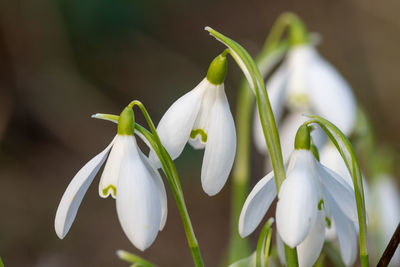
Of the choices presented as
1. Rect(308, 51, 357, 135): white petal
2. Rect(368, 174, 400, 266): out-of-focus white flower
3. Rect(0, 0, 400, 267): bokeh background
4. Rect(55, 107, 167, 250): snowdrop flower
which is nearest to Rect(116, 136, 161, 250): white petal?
Rect(55, 107, 167, 250): snowdrop flower

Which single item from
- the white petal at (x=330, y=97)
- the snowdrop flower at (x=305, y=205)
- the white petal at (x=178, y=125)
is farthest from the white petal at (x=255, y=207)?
the white petal at (x=330, y=97)

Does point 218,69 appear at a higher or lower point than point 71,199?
higher

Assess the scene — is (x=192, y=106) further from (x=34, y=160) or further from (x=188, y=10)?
(x=188, y=10)

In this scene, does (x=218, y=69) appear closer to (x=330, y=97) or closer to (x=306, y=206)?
(x=306, y=206)

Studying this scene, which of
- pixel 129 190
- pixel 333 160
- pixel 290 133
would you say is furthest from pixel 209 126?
pixel 290 133

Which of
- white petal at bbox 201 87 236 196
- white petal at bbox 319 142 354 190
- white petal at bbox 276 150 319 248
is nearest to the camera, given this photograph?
white petal at bbox 276 150 319 248

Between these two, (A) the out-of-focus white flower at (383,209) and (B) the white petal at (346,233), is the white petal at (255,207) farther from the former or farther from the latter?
(A) the out-of-focus white flower at (383,209)

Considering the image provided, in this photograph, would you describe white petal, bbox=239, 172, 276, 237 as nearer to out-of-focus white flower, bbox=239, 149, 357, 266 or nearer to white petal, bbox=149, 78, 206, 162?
out-of-focus white flower, bbox=239, 149, 357, 266

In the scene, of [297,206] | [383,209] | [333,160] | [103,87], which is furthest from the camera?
[103,87]
